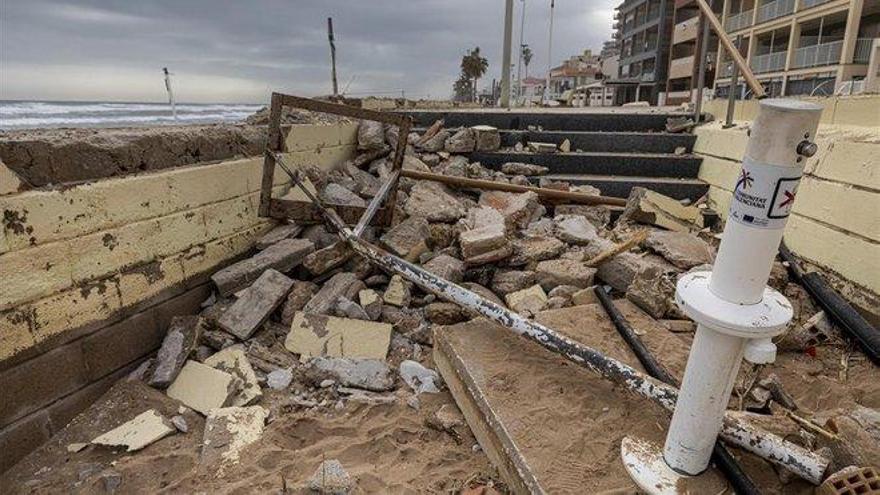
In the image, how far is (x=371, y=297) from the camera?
11.6 feet

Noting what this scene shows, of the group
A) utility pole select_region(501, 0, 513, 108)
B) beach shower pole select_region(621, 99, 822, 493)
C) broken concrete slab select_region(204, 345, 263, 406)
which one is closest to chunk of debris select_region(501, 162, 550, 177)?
broken concrete slab select_region(204, 345, 263, 406)

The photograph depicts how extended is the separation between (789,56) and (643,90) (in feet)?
52.7

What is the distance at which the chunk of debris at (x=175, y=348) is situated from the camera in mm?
2930

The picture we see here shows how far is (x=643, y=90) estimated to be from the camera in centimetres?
3609

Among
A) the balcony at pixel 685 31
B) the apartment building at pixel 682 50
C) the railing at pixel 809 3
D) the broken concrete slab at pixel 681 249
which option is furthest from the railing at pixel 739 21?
the broken concrete slab at pixel 681 249

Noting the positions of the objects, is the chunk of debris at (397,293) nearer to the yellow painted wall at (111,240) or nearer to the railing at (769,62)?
the yellow painted wall at (111,240)

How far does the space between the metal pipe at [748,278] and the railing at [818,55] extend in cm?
2277

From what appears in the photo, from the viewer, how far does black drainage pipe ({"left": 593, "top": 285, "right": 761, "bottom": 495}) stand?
167 centimetres

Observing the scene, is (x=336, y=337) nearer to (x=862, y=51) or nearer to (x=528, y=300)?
(x=528, y=300)

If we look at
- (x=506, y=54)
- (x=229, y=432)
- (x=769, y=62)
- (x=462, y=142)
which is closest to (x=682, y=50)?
(x=769, y=62)

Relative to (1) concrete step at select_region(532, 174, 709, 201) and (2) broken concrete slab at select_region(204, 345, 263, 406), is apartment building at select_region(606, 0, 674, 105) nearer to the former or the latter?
(1) concrete step at select_region(532, 174, 709, 201)

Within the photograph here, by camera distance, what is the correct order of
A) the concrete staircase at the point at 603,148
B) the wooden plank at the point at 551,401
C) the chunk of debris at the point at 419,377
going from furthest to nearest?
the concrete staircase at the point at 603,148 < the chunk of debris at the point at 419,377 < the wooden plank at the point at 551,401

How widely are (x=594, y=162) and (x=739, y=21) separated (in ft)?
77.9

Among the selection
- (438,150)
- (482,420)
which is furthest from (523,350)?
(438,150)
